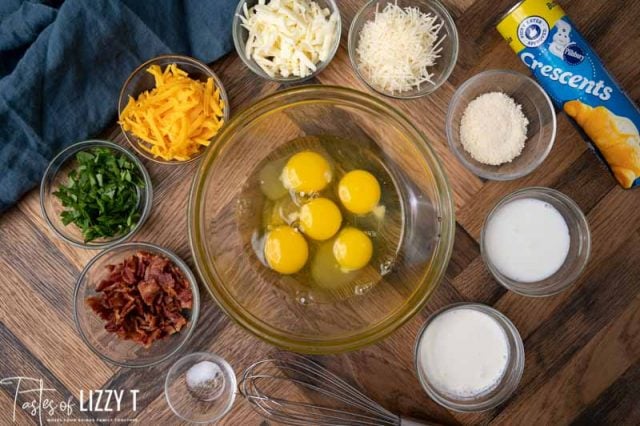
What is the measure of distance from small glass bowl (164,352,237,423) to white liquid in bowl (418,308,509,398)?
0.63 meters

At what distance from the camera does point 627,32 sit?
1.89 m

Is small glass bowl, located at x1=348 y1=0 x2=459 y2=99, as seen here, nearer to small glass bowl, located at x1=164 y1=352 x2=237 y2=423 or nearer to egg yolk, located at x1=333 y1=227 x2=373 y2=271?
egg yolk, located at x1=333 y1=227 x2=373 y2=271

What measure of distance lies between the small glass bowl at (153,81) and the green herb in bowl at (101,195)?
0.07 m

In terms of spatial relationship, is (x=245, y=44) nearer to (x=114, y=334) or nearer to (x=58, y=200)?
(x=58, y=200)

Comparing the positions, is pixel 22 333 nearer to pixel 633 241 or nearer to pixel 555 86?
pixel 555 86

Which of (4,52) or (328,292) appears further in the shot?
(4,52)

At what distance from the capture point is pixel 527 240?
1.87 m

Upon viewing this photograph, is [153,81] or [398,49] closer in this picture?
[398,49]

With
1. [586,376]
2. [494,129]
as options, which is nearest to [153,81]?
[494,129]

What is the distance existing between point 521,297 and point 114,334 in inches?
52.5

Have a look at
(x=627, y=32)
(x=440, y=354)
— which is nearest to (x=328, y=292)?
(x=440, y=354)

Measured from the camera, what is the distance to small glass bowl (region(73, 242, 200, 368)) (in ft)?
6.16

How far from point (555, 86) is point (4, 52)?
1.77 metres

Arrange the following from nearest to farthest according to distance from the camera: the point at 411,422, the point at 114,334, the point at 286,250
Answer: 1. the point at 286,250
2. the point at 411,422
3. the point at 114,334
